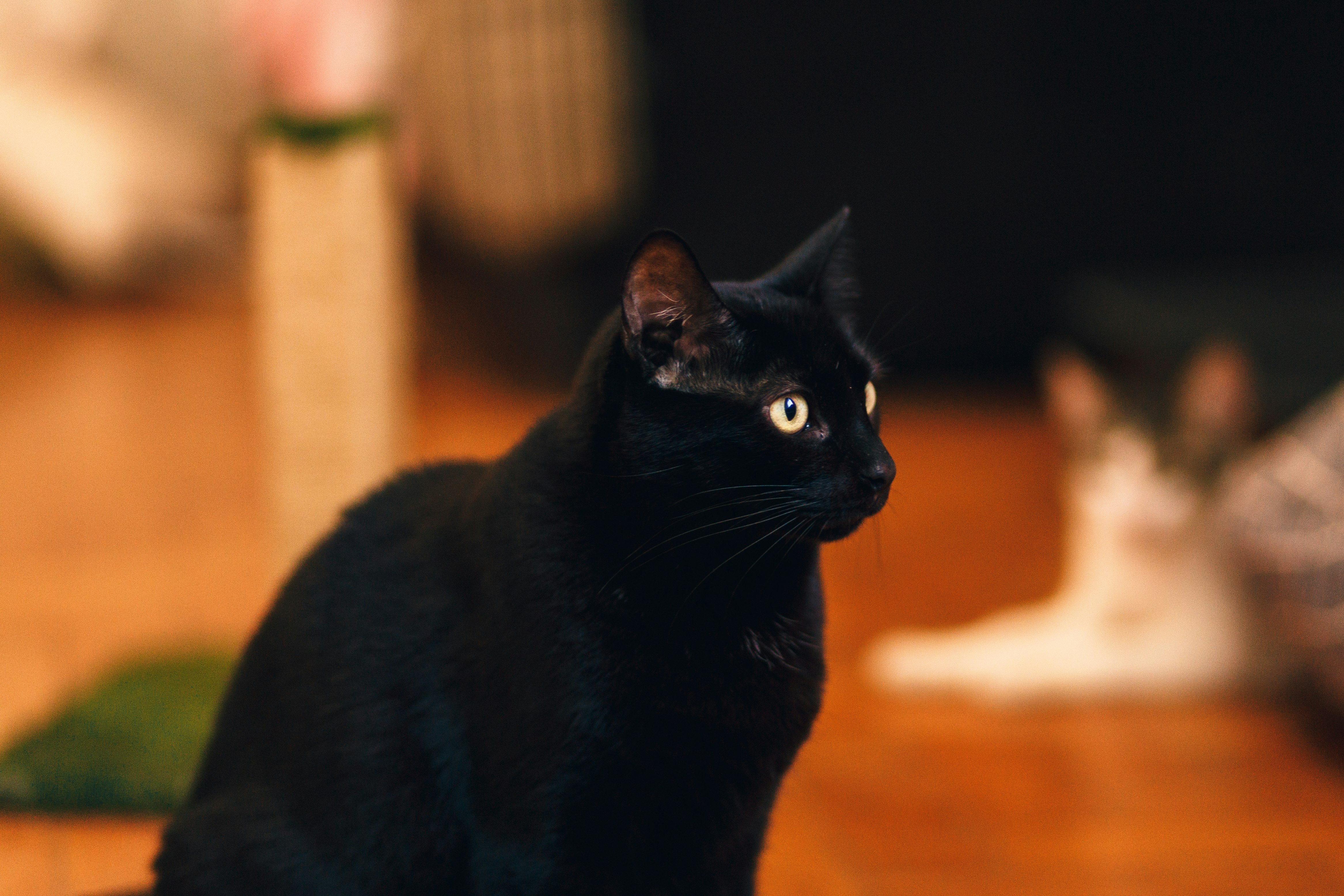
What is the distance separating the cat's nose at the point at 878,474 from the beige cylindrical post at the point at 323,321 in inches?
32.3

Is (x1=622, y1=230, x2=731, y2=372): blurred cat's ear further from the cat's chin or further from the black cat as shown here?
the cat's chin

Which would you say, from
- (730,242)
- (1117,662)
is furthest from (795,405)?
(730,242)

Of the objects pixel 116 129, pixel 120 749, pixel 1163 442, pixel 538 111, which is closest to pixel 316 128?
pixel 120 749

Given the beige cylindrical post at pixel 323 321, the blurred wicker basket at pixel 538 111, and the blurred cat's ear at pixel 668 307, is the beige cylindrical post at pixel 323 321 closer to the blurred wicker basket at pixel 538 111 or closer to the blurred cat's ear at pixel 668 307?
the blurred cat's ear at pixel 668 307

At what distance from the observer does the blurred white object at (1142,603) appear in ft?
5.51

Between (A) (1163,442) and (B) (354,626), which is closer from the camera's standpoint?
(B) (354,626)

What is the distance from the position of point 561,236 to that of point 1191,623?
1605 millimetres

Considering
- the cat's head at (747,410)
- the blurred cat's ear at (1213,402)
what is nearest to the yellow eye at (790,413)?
the cat's head at (747,410)

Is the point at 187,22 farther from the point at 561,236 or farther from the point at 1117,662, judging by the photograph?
the point at 1117,662

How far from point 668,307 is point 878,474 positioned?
156mm

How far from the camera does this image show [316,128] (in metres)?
1.37

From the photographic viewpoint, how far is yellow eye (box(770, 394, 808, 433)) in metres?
0.74

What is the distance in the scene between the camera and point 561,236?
2.79m

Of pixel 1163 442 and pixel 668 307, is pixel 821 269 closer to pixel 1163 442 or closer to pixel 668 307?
pixel 668 307
